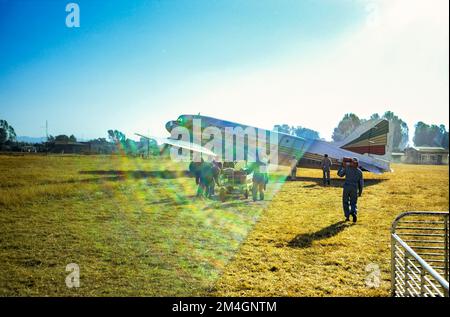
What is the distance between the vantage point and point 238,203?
13.5m

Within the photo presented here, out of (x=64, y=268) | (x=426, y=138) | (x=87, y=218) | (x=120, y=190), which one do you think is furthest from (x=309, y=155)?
(x=426, y=138)

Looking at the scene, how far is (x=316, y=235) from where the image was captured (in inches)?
319

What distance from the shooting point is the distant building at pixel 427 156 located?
210 ft

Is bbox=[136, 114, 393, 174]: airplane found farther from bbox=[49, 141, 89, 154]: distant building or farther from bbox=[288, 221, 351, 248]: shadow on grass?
bbox=[49, 141, 89, 154]: distant building

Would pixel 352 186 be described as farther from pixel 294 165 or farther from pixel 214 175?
pixel 294 165

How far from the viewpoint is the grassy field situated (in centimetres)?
487

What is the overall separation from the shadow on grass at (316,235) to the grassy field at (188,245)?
3 cm

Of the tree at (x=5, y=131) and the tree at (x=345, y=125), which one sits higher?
the tree at (x=345, y=125)

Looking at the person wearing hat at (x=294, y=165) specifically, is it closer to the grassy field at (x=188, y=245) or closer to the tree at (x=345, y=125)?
the grassy field at (x=188, y=245)

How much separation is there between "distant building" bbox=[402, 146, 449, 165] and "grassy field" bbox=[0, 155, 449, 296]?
65120 millimetres

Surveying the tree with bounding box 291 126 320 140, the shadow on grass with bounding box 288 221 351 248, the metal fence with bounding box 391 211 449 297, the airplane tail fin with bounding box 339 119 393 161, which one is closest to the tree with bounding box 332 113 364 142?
the tree with bounding box 291 126 320 140

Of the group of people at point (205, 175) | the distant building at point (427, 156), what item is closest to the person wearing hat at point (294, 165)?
the group of people at point (205, 175)
